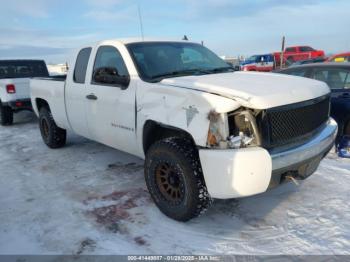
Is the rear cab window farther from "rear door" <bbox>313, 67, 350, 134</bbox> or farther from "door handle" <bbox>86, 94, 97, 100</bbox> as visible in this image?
"rear door" <bbox>313, 67, 350, 134</bbox>

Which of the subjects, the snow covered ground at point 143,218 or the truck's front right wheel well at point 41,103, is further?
the truck's front right wheel well at point 41,103

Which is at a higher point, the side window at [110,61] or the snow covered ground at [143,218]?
the side window at [110,61]

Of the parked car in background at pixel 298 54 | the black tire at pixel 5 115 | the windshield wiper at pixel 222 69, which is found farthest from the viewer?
the parked car in background at pixel 298 54

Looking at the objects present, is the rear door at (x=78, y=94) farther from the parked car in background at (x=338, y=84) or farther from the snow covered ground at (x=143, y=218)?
the parked car in background at (x=338, y=84)

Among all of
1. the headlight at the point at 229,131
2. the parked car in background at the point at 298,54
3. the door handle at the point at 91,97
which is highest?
the parked car in background at the point at 298,54

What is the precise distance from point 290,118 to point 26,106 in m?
7.54

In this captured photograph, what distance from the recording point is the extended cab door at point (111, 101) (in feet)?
13.0

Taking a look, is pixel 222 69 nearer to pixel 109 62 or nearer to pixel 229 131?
pixel 109 62

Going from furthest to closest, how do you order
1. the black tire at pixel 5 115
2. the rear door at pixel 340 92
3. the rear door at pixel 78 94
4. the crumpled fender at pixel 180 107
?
the black tire at pixel 5 115
the rear door at pixel 340 92
the rear door at pixel 78 94
the crumpled fender at pixel 180 107

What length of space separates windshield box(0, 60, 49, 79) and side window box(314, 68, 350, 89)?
758 centimetres

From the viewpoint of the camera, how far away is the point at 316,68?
19.5ft

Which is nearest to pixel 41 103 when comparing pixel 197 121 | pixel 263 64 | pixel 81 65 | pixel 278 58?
pixel 81 65

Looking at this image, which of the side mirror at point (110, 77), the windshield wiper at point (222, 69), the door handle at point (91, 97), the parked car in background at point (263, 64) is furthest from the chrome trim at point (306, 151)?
the parked car in background at point (263, 64)

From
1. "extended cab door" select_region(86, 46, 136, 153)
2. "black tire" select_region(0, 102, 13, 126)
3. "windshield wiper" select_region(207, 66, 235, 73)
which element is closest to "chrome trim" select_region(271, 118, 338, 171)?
"windshield wiper" select_region(207, 66, 235, 73)
